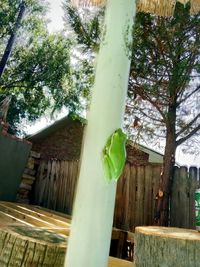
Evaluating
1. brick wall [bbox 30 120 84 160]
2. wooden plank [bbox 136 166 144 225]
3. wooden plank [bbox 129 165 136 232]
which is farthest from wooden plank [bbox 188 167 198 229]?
brick wall [bbox 30 120 84 160]

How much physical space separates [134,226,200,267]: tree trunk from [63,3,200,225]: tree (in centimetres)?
257

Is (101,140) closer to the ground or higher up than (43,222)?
higher up

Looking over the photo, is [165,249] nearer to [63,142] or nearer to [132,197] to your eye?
[132,197]

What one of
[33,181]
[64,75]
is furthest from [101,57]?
[64,75]

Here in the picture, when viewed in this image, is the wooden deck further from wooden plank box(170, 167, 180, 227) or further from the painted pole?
wooden plank box(170, 167, 180, 227)

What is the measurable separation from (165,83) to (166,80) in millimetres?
53

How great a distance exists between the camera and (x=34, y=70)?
15.9 meters

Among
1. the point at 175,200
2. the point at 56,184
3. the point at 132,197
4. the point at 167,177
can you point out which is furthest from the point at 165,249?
the point at 56,184

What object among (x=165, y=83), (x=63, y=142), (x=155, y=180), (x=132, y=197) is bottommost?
(x=132, y=197)

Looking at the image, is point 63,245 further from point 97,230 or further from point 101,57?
point 101,57

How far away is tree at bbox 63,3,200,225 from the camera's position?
4.75 m

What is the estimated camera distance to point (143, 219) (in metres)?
5.27

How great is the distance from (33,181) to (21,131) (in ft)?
29.9

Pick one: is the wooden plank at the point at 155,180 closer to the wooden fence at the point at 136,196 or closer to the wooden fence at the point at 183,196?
the wooden fence at the point at 136,196
